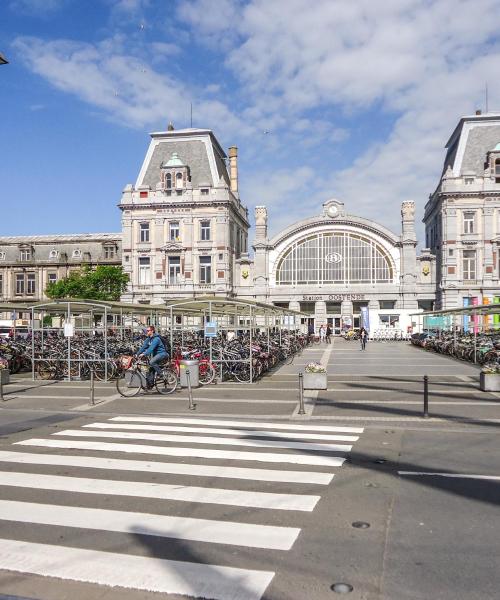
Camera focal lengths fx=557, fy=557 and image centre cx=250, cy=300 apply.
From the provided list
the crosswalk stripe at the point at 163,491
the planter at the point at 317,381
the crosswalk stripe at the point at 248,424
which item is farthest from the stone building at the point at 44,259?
the crosswalk stripe at the point at 163,491

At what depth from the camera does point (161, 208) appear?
61.4 metres

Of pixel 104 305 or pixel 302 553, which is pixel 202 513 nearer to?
pixel 302 553

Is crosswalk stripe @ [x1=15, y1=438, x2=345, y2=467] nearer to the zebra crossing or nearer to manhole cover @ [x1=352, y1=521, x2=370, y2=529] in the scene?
the zebra crossing

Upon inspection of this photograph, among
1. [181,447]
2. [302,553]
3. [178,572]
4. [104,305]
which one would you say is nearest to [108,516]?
[178,572]

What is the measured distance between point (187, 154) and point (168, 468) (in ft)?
197

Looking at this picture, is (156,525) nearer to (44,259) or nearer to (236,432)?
(236,432)

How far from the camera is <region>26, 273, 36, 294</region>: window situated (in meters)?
74.2

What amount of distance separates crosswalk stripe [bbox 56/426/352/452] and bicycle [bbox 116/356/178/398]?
482 cm

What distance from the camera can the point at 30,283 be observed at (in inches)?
2928

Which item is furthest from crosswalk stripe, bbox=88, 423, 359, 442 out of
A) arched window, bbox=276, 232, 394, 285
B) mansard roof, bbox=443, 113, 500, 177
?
mansard roof, bbox=443, 113, 500, 177

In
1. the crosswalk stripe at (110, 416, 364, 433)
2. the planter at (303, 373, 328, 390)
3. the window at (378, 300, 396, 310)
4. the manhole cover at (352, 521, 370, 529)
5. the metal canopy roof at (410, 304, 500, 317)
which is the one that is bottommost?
the crosswalk stripe at (110, 416, 364, 433)

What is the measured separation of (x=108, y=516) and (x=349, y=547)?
256 centimetres

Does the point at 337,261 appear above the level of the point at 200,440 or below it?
above

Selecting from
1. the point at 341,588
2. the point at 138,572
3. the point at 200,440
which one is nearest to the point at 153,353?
the point at 200,440
